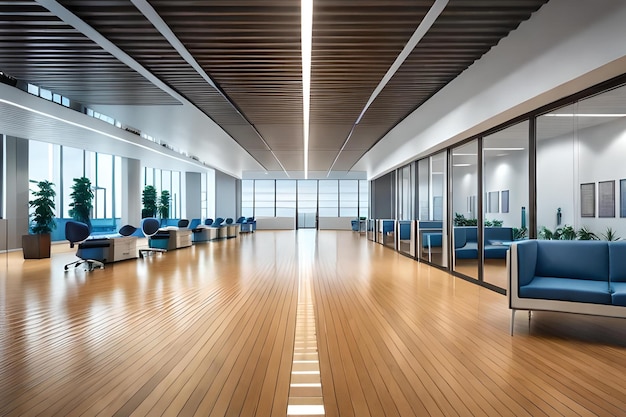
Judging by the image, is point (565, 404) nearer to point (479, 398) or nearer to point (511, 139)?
point (479, 398)

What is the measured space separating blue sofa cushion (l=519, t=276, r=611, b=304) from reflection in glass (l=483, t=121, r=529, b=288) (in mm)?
1306

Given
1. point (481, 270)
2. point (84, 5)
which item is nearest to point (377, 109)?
point (481, 270)

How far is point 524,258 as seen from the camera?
4.24 m

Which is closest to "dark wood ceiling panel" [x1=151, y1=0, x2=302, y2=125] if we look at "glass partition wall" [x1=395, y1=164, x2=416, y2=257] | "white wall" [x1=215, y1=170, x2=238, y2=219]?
"glass partition wall" [x1=395, y1=164, x2=416, y2=257]

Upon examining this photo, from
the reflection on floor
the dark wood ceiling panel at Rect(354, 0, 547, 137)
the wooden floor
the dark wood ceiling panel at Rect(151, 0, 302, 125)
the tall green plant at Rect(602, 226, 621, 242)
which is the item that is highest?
the dark wood ceiling panel at Rect(354, 0, 547, 137)

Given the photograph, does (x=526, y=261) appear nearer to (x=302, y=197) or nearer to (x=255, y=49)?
(x=255, y=49)

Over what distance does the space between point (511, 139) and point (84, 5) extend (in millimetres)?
5808

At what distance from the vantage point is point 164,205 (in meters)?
22.1

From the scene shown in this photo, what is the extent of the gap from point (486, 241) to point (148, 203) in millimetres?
17321

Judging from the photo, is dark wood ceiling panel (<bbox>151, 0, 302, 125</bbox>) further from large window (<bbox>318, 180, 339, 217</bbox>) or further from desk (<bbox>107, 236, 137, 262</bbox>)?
large window (<bbox>318, 180, 339, 217</bbox>)

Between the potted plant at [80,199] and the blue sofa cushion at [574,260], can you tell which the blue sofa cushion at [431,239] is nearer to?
the blue sofa cushion at [574,260]

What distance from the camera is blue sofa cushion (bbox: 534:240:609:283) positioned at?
441 centimetres

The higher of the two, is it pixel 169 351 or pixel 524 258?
pixel 524 258

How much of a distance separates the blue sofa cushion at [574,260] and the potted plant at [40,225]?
38.4 feet
